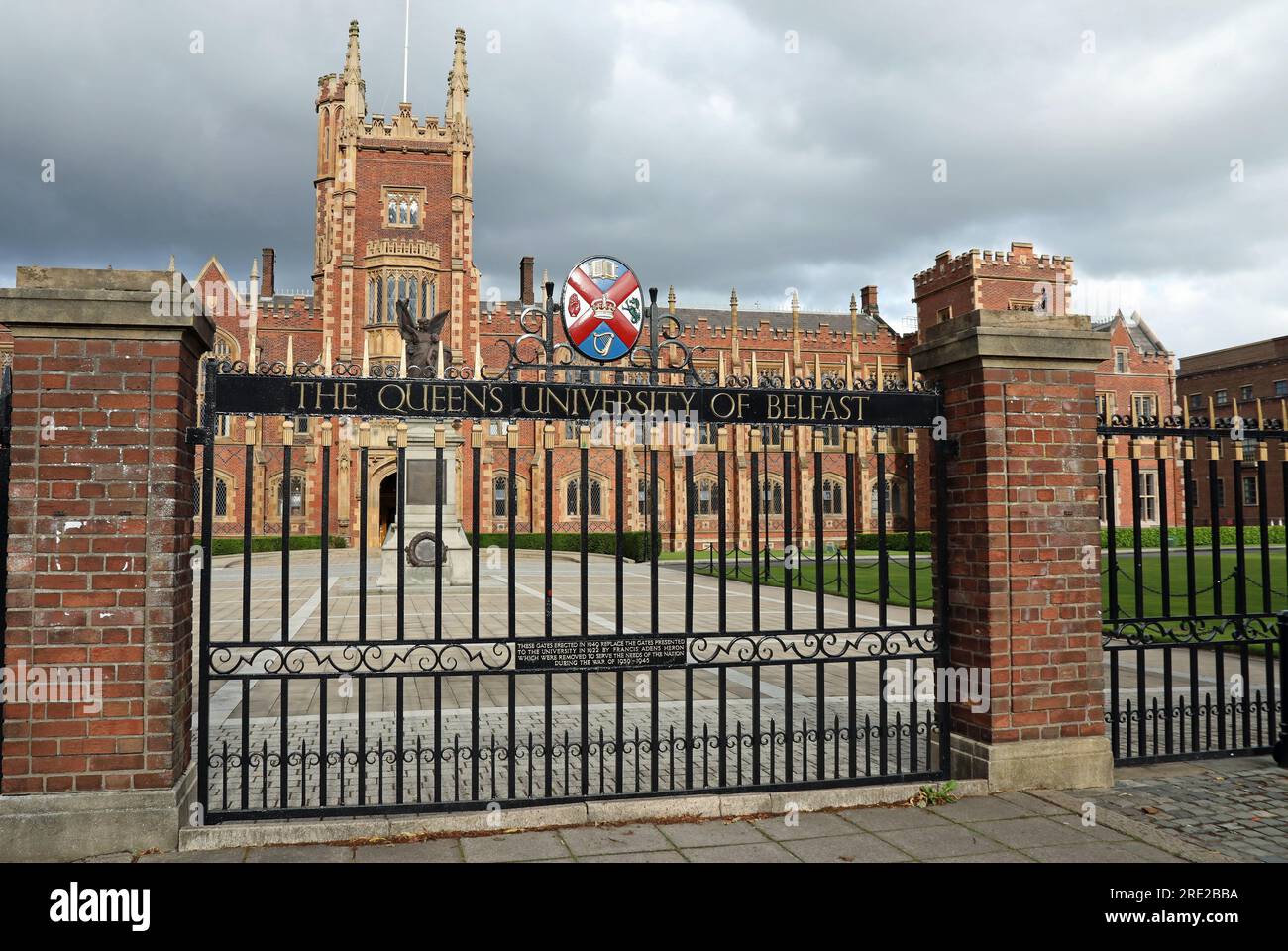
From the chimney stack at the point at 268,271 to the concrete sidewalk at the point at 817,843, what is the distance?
162 feet

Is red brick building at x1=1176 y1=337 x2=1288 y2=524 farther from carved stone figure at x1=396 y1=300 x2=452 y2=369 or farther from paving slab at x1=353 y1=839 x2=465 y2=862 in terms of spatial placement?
paving slab at x1=353 y1=839 x2=465 y2=862

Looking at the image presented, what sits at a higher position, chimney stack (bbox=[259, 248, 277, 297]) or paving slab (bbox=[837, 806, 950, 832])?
chimney stack (bbox=[259, 248, 277, 297])

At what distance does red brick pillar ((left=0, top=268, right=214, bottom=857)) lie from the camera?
14.0 ft

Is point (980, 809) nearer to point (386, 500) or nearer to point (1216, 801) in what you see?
point (1216, 801)

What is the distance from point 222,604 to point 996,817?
15690 mm

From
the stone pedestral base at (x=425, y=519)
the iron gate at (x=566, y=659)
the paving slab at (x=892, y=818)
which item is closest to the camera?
the iron gate at (x=566, y=659)

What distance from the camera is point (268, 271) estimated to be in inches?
1919

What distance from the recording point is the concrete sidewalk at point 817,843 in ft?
14.3

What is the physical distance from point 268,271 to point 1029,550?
50793 millimetres

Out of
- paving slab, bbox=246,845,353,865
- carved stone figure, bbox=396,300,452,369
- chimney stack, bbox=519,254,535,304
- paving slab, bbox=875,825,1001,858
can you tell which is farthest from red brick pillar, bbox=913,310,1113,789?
chimney stack, bbox=519,254,535,304

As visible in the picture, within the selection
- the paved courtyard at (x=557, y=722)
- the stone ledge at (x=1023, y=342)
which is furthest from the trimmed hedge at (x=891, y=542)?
the stone ledge at (x=1023, y=342)

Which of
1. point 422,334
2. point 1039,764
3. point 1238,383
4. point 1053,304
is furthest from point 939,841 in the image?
point 1238,383

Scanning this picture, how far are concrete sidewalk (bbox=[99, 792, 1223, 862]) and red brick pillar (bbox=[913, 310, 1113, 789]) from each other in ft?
1.57

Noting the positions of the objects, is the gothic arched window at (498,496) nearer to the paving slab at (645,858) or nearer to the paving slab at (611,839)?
the paving slab at (611,839)
